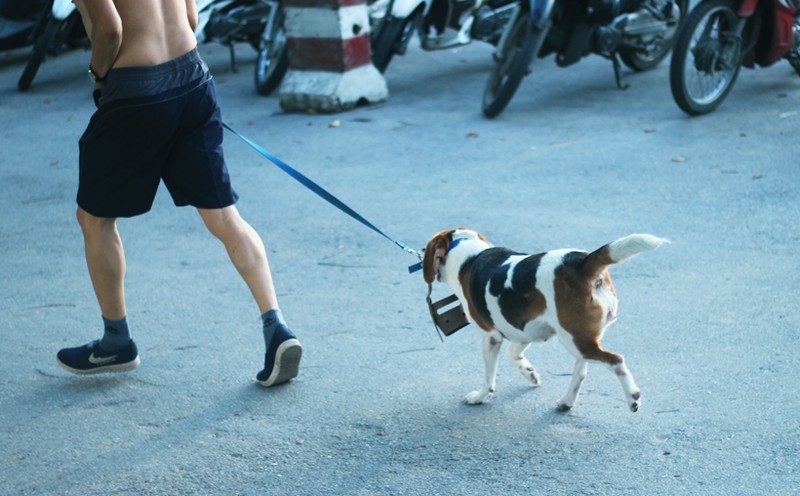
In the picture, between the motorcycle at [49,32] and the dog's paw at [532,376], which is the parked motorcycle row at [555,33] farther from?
the dog's paw at [532,376]

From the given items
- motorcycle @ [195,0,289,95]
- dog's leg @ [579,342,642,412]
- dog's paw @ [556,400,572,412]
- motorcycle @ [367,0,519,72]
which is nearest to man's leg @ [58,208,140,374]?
dog's paw @ [556,400,572,412]

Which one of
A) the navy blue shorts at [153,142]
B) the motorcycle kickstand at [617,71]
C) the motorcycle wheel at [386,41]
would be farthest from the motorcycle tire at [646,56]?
the navy blue shorts at [153,142]

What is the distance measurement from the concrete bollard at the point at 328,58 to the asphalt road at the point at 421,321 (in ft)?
1.71

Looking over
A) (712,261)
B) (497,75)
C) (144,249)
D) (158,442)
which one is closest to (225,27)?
(497,75)

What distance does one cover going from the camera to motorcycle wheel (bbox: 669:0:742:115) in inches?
300

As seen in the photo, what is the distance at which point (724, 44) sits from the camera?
802 centimetres

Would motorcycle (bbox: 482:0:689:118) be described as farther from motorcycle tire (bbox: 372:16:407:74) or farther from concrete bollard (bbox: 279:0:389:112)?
concrete bollard (bbox: 279:0:389:112)

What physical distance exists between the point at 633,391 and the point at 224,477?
4.62 feet

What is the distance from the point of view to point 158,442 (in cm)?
399

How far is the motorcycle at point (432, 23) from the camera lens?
955 cm

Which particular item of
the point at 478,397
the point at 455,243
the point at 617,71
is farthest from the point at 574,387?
the point at 617,71

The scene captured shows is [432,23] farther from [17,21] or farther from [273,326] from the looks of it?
[273,326]

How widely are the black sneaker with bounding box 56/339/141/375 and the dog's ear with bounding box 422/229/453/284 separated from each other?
4.30 ft

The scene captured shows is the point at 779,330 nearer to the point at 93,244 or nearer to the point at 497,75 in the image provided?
the point at 93,244
